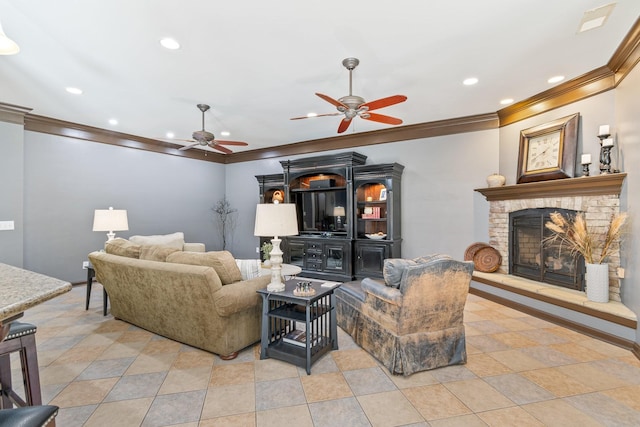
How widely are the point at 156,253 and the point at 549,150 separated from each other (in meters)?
4.86

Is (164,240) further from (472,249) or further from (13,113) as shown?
(472,249)

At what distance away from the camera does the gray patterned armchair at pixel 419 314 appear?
235cm

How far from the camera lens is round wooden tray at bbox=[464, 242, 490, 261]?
473 centimetres

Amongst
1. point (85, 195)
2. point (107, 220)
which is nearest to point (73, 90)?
point (107, 220)

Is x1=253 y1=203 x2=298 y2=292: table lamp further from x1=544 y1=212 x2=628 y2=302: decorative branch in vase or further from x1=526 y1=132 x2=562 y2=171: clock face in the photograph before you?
x1=526 y1=132 x2=562 y2=171: clock face

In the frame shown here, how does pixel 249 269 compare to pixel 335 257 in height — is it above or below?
above

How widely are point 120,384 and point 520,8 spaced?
4.20m

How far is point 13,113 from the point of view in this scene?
4.44 metres

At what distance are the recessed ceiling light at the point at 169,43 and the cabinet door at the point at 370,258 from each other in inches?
153

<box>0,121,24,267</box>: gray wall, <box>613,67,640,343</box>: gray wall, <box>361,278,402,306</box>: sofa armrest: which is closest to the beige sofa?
<box>361,278,402,306</box>: sofa armrest

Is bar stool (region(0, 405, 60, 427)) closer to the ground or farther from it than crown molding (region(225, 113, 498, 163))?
closer to the ground

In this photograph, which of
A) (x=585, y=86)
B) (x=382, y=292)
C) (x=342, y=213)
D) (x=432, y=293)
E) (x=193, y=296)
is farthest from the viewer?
(x=342, y=213)

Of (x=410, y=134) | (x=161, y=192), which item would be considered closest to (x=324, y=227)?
(x=410, y=134)

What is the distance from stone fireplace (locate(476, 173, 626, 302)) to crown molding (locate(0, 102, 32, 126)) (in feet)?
22.6
